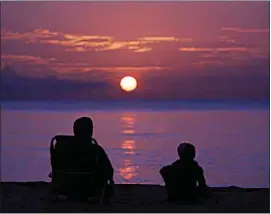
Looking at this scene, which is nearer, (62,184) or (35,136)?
(62,184)

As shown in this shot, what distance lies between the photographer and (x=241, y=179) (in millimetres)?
14758

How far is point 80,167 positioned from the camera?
711cm

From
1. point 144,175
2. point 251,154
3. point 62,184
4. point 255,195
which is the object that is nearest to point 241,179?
point 144,175

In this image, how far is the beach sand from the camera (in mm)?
6828

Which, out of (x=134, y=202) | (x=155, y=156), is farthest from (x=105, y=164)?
(x=155, y=156)

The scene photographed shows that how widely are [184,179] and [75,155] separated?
1250 mm

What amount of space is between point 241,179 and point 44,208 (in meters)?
8.55

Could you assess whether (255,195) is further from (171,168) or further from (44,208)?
(44,208)

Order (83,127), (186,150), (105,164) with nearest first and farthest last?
(83,127), (105,164), (186,150)

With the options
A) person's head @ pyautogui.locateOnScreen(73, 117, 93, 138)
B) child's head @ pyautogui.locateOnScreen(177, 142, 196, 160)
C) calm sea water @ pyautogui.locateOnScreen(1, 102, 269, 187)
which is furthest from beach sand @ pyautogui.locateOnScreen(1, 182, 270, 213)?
calm sea water @ pyautogui.locateOnScreen(1, 102, 269, 187)

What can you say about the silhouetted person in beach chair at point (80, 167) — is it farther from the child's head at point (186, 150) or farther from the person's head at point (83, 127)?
the child's head at point (186, 150)

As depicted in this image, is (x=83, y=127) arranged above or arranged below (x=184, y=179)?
above

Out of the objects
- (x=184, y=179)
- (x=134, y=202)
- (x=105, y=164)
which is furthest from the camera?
(x=134, y=202)

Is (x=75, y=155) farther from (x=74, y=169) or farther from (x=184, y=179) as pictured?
(x=184, y=179)
